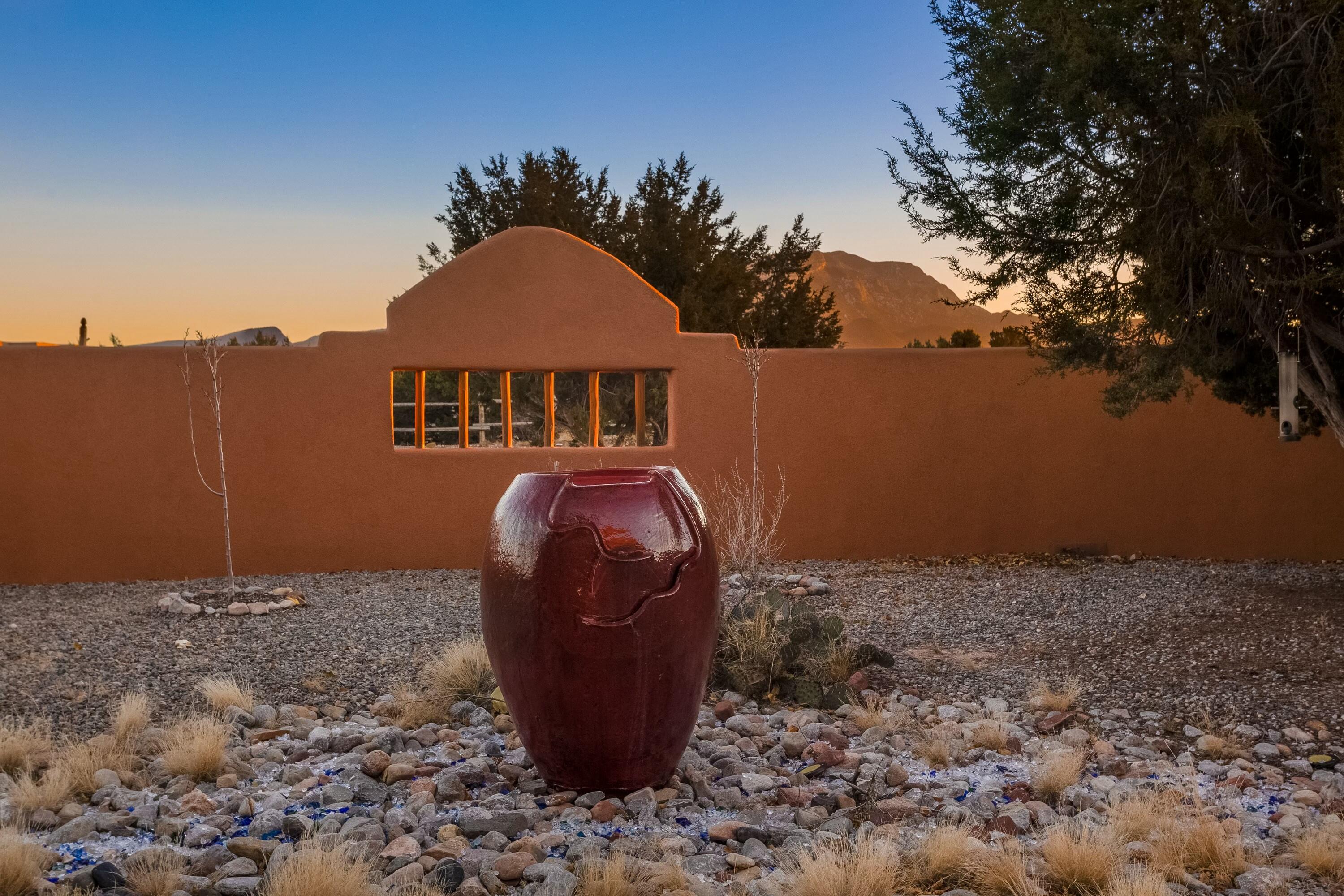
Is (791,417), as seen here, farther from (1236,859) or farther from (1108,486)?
(1236,859)

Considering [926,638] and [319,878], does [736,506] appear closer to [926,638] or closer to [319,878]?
[926,638]

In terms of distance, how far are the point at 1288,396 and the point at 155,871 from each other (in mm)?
6611

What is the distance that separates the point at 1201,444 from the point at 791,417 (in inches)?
171

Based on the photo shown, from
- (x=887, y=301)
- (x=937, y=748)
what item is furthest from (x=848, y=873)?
(x=887, y=301)

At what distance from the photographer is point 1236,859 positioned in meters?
3.52

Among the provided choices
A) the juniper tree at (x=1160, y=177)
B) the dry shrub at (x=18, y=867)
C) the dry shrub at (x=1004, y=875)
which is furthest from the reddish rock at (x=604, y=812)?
the juniper tree at (x=1160, y=177)

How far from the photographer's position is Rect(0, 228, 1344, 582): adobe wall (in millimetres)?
9945

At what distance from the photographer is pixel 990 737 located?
194 inches

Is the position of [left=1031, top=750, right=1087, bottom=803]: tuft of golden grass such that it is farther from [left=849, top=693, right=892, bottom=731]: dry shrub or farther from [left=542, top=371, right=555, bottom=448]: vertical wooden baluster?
[left=542, top=371, right=555, bottom=448]: vertical wooden baluster

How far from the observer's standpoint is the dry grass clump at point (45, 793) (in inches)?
159

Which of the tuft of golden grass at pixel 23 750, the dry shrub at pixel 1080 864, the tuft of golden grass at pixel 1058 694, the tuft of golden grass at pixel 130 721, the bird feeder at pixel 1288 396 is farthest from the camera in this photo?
the bird feeder at pixel 1288 396

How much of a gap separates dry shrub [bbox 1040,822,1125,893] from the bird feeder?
4.17m

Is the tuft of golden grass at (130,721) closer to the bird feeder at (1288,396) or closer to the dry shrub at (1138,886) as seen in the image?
the dry shrub at (1138,886)

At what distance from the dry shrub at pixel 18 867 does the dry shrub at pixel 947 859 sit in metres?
2.75
